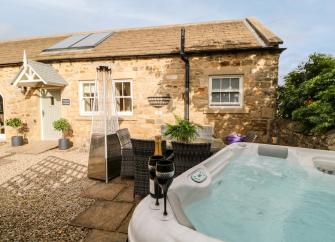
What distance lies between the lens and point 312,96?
575 cm

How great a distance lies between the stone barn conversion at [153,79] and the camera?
6.89 meters

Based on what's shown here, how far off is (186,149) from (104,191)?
188 cm

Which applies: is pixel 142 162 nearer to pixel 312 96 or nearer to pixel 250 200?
pixel 250 200

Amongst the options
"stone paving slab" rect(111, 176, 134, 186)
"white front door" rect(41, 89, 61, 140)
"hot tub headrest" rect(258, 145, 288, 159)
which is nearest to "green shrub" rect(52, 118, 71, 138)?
"white front door" rect(41, 89, 61, 140)

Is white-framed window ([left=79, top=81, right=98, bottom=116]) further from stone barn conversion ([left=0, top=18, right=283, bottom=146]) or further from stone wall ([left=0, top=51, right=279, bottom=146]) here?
stone wall ([left=0, top=51, right=279, bottom=146])

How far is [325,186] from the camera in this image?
129 inches

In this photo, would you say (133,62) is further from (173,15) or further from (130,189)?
(173,15)

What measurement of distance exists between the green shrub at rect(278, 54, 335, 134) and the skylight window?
24.7 ft

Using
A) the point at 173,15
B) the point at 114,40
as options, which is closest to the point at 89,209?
the point at 114,40

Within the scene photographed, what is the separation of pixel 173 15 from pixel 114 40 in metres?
7.02

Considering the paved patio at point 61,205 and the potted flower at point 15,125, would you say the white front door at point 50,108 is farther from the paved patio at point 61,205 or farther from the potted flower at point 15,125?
the paved patio at point 61,205

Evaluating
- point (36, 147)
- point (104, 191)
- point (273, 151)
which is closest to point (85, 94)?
point (36, 147)

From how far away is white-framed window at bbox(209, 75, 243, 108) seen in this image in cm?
707

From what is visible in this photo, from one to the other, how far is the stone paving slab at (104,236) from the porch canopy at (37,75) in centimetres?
640
